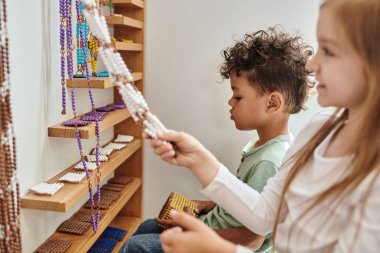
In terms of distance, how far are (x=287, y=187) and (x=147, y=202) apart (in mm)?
1068

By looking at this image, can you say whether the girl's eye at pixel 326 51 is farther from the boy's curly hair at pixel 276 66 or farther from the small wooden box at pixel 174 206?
the small wooden box at pixel 174 206

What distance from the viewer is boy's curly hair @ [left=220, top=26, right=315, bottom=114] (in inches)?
41.5

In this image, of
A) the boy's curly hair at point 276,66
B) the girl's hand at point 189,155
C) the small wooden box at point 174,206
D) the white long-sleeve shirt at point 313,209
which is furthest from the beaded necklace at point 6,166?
the boy's curly hair at point 276,66

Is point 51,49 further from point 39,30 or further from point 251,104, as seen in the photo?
point 251,104

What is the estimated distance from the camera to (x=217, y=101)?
1510 mm

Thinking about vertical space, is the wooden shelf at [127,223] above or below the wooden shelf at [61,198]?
below

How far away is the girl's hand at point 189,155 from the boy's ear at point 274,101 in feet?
1.36

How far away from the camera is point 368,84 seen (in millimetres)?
571

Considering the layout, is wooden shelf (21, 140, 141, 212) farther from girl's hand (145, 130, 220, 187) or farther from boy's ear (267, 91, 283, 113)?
boy's ear (267, 91, 283, 113)

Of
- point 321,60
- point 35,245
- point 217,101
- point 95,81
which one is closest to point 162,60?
point 217,101

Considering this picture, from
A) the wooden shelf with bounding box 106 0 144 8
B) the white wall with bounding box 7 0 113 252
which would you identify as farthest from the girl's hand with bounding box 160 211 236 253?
the wooden shelf with bounding box 106 0 144 8

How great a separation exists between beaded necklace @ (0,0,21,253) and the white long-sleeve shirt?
14.4 inches

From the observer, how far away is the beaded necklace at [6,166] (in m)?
0.64

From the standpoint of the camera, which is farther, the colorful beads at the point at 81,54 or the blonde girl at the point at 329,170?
the colorful beads at the point at 81,54
